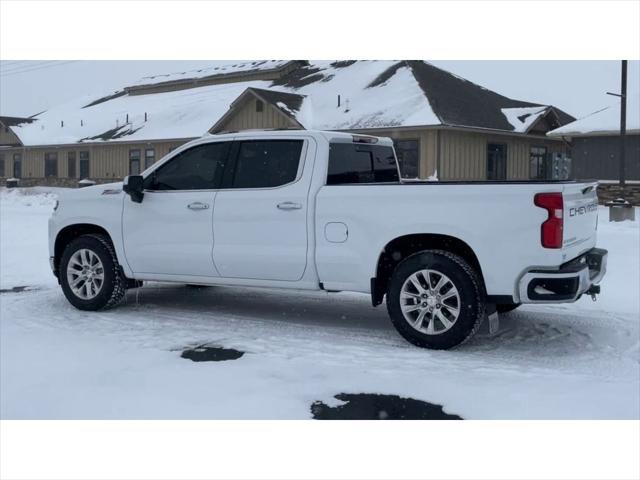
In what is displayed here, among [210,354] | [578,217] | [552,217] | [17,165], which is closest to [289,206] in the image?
[210,354]

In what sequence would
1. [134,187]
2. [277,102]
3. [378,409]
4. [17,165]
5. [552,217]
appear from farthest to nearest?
1. [17,165]
2. [277,102]
3. [134,187]
4. [552,217]
5. [378,409]

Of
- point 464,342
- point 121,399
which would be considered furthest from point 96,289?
point 464,342

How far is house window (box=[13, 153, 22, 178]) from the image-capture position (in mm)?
49875

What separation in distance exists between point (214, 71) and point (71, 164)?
10.4 m

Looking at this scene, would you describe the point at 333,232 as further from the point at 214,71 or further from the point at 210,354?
the point at 214,71

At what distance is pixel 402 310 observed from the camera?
22.0 ft

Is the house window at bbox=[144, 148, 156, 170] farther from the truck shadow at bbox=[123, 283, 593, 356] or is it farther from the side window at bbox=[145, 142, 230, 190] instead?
the side window at bbox=[145, 142, 230, 190]

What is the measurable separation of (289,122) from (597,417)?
1127 inches

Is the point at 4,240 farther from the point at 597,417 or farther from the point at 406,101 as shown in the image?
the point at 406,101

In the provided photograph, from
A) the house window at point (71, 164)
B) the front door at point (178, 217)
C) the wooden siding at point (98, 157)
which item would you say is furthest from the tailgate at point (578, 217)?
the house window at point (71, 164)

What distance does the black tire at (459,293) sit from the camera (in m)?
6.39

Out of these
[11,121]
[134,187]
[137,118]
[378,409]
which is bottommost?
[378,409]

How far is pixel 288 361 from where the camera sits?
20.7 feet

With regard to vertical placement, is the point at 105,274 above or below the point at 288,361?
above
